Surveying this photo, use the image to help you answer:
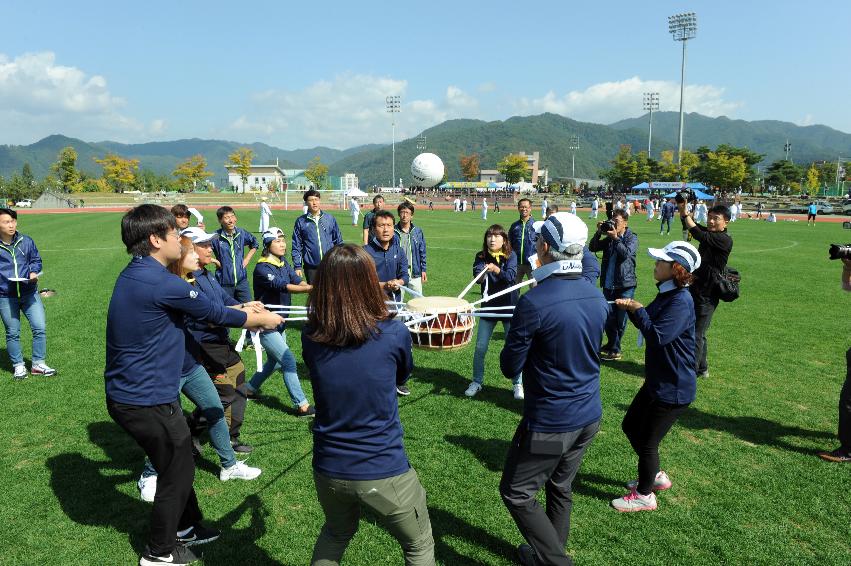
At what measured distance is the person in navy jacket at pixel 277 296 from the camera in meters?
5.86

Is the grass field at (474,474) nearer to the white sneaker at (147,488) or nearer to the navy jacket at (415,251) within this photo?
the white sneaker at (147,488)

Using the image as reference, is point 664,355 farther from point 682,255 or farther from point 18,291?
point 18,291

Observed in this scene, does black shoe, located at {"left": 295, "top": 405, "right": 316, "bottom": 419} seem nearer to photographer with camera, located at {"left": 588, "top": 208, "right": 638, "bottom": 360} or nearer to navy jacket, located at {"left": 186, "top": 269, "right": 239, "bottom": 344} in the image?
navy jacket, located at {"left": 186, "top": 269, "right": 239, "bottom": 344}

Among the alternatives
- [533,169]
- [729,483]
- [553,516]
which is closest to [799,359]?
[729,483]

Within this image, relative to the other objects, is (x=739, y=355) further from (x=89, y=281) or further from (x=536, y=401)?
(x=89, y=281)

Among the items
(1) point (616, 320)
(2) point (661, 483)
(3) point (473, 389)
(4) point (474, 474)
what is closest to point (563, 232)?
(4) point (474, 474)

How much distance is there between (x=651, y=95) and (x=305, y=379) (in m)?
100

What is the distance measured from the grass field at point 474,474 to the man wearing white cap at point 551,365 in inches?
36.1

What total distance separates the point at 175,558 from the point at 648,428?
363 cm

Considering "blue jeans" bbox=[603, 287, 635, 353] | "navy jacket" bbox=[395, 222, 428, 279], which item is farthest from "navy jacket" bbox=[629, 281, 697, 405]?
"navy jacket" bbox=[395, 222, 428, 279]

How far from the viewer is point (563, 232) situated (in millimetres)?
2961

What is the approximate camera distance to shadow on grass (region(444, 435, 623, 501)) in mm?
4577

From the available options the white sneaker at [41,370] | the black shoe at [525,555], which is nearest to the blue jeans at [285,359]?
the black shoe at [525,555]

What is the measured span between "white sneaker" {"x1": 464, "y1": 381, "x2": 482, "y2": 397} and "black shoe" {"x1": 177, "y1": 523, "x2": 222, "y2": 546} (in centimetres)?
349
